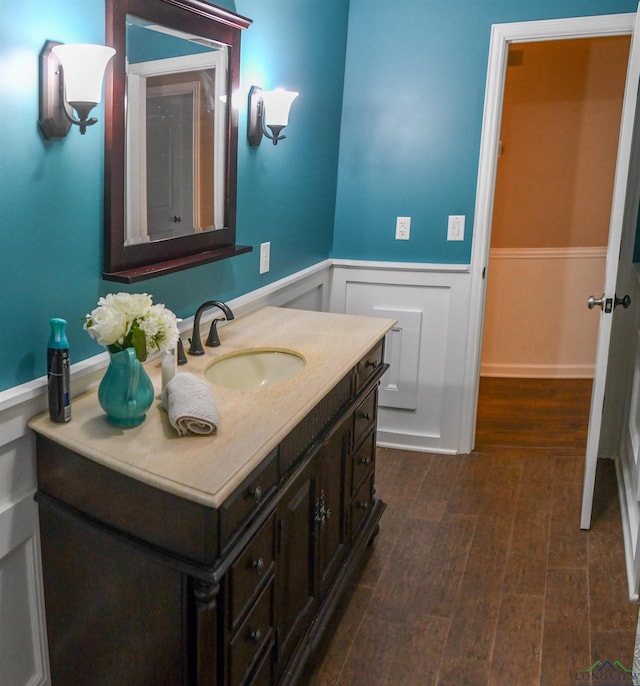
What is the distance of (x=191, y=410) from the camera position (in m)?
1.48

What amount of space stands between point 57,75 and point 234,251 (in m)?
0.91

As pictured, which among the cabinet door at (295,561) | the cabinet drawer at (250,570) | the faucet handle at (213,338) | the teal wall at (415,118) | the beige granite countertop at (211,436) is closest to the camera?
the beige granite countertop at (211,436)

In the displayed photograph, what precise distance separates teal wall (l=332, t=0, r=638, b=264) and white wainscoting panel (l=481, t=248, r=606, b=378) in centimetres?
150

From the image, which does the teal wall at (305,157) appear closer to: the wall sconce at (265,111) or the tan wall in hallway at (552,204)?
the wall sconce at (265,111)

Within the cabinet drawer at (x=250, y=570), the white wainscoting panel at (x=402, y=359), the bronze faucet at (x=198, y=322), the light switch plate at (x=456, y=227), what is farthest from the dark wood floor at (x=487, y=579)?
the light switch plate at (x=456, y=227)

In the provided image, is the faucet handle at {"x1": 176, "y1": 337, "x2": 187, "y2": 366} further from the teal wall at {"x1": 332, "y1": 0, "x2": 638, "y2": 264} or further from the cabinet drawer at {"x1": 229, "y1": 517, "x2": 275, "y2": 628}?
the teal wall at {"x1": 332, "y1": 0, "x2": 638, "y2": 264}

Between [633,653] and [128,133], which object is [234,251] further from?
[633,653]

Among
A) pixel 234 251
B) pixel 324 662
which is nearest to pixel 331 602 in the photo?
pixel 324 662

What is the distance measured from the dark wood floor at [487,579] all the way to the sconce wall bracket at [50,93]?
157 centimetres

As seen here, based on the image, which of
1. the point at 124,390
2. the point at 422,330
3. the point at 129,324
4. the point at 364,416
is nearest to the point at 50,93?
the point at 129,324

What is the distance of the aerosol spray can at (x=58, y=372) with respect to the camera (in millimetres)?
1487

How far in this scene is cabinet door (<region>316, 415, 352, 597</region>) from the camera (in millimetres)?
2010
